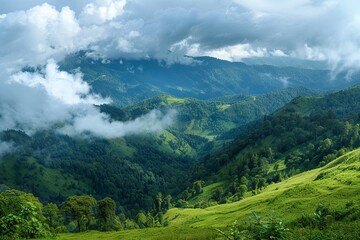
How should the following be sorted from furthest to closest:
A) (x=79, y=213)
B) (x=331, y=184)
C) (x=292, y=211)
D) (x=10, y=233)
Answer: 1. (x=79, y=213)
2. (x=331, y=184)
3. (x=292, y=211)
4. (x=10, y=233)

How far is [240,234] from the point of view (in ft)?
82.2

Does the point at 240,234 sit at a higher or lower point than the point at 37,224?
lower

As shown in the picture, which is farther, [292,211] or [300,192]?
[300,192]

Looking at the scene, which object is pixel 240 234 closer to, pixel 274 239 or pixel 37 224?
pixel 274 239

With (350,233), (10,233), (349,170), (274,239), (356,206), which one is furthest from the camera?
(349,170)

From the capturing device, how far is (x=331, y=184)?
3103 inches


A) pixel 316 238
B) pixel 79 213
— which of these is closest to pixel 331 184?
pixel 316 238

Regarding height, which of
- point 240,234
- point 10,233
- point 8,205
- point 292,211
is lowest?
point 292,211

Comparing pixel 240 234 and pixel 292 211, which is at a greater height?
pixel 240 234

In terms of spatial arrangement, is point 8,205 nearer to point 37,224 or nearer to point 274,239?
point 37,224

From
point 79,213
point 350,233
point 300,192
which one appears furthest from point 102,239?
point 350,233

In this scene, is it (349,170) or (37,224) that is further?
(349,170)

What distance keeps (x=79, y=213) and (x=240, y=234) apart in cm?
11825

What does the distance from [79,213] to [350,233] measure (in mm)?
117726
